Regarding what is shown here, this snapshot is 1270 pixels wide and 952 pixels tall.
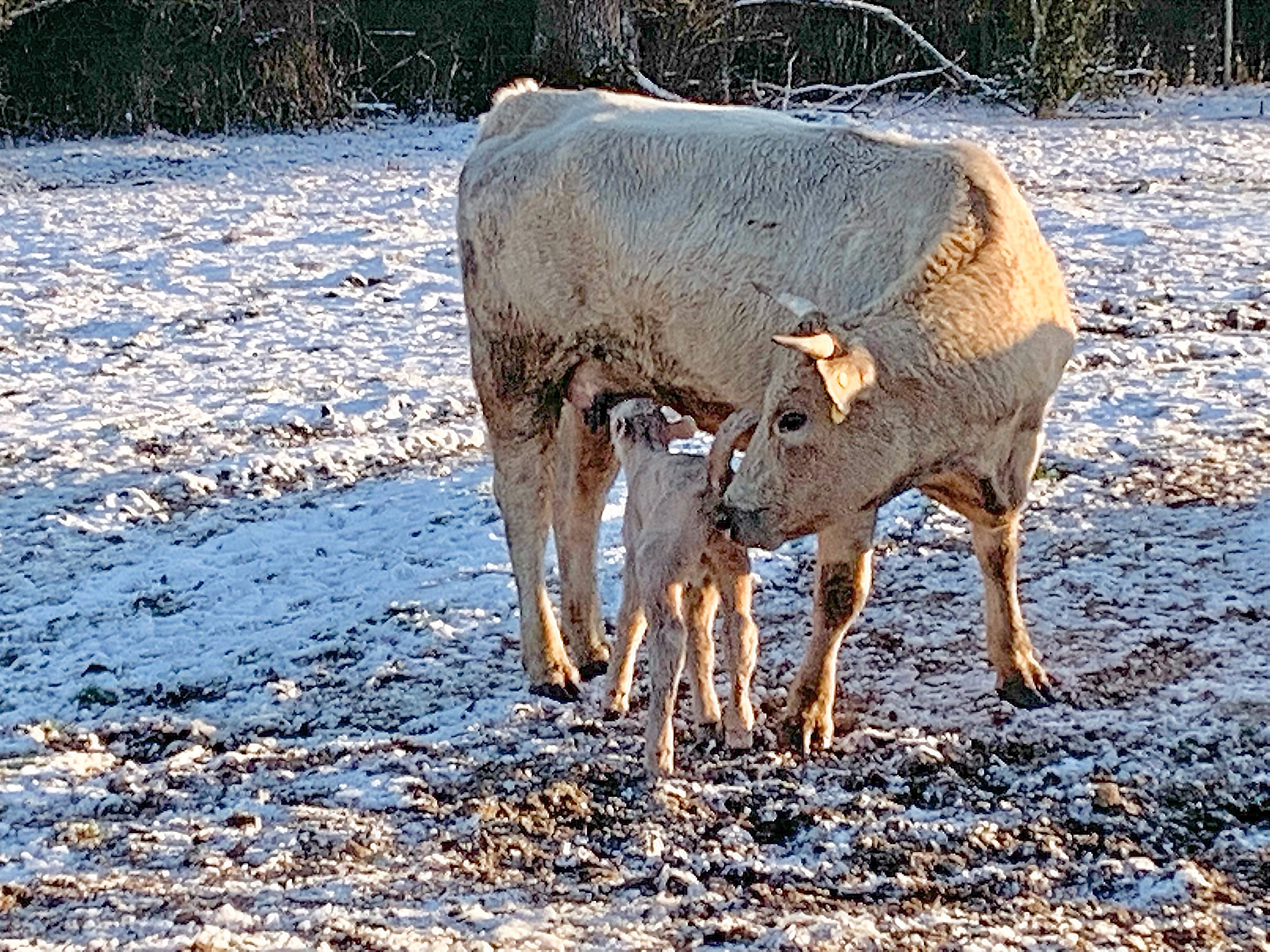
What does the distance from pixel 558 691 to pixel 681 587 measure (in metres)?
0.99

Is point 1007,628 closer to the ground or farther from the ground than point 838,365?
closer to the ground

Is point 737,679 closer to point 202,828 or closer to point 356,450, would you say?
point 202,828

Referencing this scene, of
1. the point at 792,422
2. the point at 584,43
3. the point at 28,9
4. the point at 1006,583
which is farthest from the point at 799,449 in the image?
the point at 28,9

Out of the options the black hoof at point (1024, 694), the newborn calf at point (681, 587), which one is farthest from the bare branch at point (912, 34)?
the newborn calf at point (681, 587)

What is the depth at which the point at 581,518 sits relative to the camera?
6.22m

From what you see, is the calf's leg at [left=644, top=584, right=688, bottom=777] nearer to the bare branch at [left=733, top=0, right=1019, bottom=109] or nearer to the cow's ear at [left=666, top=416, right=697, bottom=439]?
the cow's ear at [left=666, top=416, right=697, bottom=439]

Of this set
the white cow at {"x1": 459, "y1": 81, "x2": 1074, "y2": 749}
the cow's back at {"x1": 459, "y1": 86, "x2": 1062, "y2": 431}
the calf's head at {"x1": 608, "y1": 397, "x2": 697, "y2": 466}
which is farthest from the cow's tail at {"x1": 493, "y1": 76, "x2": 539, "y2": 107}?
the calf's head at {"x1": 608, "y1": 397, "x2": 697, "y2": 466}

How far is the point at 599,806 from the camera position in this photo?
4.75 metres

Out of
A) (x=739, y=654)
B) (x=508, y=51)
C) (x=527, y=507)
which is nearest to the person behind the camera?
(x=739, y=654)

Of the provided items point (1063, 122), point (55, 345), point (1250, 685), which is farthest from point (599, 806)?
point (1063, 122)

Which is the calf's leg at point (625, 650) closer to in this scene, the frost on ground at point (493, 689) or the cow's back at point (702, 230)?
the frost on ground at point (493, 689)

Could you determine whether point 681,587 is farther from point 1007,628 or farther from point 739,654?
point 1007,628

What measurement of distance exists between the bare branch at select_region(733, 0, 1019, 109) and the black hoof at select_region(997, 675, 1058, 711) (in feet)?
50.2

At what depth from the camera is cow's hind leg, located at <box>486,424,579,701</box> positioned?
605 cm
